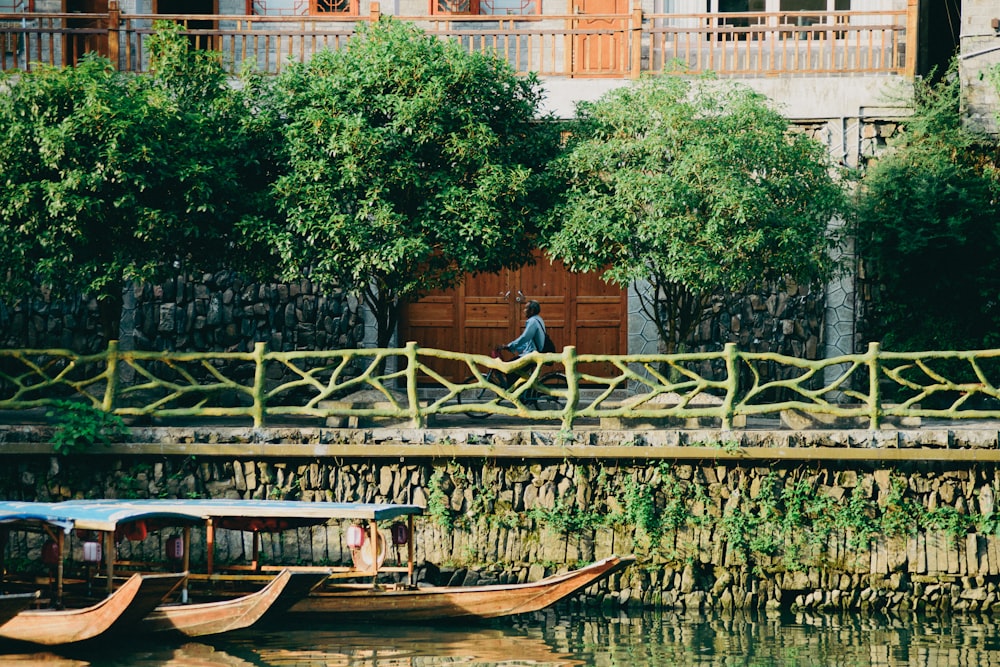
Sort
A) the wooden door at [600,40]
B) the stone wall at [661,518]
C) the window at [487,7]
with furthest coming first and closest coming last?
the window at [487,7] → the wooden door at [600,40] → the stone wall at [661,518]

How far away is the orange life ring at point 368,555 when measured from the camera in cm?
1220

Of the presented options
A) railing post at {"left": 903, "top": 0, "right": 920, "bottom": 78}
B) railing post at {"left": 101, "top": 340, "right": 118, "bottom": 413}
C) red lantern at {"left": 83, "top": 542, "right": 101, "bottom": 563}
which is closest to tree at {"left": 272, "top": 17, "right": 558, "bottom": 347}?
railing post at {"left": 101, "top": 340, "right": 118, "bottom": 413}

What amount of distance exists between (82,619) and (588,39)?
1022 centimetres

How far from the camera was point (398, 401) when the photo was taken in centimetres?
1448

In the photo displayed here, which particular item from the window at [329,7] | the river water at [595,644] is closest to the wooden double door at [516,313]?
the window at [329,7]

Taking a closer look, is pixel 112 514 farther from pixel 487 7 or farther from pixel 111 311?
pixel 487 7

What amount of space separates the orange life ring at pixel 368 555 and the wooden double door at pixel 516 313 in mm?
6089

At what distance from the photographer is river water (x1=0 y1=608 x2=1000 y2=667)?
1128 cm

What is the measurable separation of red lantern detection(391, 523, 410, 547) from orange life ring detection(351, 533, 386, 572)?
6.4 inches

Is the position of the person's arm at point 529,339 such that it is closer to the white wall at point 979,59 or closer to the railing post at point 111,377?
the railing post at point 111,377

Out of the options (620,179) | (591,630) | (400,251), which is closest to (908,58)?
(620,179)

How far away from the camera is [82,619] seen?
11344mm

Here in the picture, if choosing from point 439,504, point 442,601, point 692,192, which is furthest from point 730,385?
point 442,601

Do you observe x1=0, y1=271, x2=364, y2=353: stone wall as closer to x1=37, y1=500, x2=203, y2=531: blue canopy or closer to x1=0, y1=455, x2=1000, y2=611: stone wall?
x1=0, y1=455, x2=1000, y2=611: stone wall
